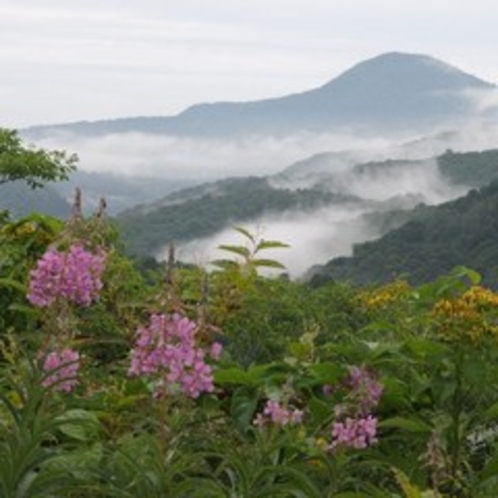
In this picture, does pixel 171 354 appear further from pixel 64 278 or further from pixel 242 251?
pixel 242 251

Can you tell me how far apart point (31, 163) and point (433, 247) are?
114m

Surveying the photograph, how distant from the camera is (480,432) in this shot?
4234mm

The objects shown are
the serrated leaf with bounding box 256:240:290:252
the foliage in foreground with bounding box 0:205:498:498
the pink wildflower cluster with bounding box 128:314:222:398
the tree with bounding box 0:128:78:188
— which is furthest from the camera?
the tree with bounding box 0:128:78:188

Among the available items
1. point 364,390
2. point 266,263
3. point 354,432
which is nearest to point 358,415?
point 364,390

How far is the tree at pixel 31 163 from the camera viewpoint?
28.9 meters

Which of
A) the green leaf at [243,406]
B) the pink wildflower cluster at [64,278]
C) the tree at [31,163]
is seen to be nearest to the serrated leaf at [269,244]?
the green leaf at [243,406]

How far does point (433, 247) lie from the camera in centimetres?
13875

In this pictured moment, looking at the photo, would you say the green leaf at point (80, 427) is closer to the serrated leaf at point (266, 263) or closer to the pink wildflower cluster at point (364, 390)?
the pink wildflower cluster at point (364, 390)

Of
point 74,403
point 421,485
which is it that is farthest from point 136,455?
point 421,485

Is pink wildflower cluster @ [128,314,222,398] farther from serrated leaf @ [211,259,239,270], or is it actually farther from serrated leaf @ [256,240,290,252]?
serrated leaf @ [211,259,239,270]

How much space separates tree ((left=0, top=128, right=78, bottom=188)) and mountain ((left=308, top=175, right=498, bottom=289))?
97.2 metres

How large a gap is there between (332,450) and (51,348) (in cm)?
100

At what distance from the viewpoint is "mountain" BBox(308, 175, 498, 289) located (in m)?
132

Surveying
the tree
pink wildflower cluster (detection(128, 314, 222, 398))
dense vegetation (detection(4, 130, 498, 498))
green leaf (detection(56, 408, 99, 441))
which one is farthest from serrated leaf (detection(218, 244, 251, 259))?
the tree
